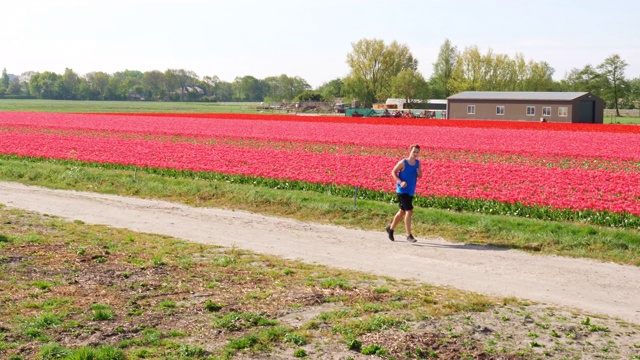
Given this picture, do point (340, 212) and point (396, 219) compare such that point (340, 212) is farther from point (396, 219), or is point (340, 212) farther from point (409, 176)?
point (409, 176)

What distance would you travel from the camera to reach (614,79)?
4840 inches

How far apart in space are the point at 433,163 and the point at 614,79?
347ft

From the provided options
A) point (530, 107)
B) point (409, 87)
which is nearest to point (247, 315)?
point (530, 107)

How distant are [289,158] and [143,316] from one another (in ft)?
62.2

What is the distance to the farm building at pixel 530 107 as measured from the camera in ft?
269

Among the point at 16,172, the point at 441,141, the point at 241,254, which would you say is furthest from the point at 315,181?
the point at 441,141

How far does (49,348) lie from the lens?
27.7 ft

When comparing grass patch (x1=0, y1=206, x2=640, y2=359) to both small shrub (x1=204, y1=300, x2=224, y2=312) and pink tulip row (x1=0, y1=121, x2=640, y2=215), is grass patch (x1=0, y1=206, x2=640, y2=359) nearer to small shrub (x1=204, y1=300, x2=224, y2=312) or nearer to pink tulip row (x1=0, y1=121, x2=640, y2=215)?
small shrub (x1=204, y1=300, x2=224, y2=312)

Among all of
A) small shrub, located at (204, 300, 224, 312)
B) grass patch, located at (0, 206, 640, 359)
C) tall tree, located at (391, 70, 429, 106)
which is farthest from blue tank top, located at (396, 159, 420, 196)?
tall tree, located at (391, 70, 429, 106)

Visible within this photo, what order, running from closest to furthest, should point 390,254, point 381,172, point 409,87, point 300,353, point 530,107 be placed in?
point 300,353 < point 390,254 < point 381,172 < point 530,107 < point 409,87

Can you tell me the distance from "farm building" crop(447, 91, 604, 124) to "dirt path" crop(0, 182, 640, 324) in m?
68.6

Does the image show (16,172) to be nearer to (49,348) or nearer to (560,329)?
(49,348)

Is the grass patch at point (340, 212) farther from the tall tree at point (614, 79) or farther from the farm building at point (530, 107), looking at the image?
the tall tree at point (614, 79)

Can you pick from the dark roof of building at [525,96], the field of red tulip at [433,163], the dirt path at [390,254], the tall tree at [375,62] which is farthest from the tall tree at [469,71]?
the dirt path at [390,254]
